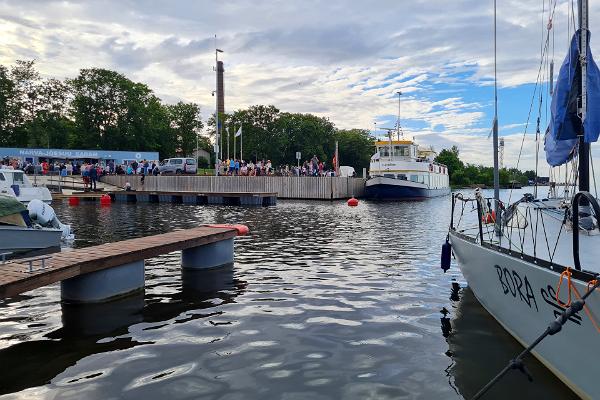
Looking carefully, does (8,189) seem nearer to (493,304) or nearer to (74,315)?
(74,315)

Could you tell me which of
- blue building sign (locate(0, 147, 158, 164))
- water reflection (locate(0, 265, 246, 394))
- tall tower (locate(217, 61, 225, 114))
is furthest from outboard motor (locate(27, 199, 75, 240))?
tall tower (locate(217, 61, 225, 114))

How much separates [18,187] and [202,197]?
20.4m

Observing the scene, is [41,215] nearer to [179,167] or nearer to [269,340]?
[269,340]

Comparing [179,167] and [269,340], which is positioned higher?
[179,167]

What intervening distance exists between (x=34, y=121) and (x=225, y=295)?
254ft

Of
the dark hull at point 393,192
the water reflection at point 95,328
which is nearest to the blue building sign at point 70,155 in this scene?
the dark hull at point 393,192

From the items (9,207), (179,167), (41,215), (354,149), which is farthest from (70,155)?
(354,149)

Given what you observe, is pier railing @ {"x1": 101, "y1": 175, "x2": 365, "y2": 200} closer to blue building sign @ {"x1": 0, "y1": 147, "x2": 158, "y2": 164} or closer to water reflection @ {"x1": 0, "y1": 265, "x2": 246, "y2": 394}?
blue building sign @ {"x1": 0, "y1": 147, "x2": 158, "y2": 164}

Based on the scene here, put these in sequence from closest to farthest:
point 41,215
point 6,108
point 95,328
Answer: point 95,328, point 41,215, point 6,108

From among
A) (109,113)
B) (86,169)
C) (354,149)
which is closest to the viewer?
(86,169)

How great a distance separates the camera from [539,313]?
5.87 meters

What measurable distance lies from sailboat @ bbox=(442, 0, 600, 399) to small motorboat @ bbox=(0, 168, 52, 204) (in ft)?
67.4

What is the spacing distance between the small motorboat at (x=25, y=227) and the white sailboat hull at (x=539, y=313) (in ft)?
43.7

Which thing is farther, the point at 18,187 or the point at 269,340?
the point at 18,187
